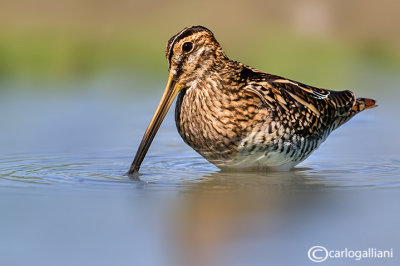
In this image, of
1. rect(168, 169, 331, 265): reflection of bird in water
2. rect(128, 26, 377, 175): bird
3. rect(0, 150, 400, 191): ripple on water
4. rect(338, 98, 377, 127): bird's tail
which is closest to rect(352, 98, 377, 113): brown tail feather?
rect(338, 98, 377, 127): bird's tail

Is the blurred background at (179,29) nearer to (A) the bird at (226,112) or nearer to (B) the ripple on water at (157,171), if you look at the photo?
(B) the ripple on water at (157,171)

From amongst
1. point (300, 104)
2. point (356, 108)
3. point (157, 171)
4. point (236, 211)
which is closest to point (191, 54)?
point (157, 171)

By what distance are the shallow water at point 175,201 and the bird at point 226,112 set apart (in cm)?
19

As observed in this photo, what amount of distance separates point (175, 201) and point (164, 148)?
8.89 feet

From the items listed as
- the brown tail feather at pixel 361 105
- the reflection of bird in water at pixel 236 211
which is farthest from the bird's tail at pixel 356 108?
the reflection of bird in water at pixel 236 211

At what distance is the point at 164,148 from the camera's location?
934 centimetres

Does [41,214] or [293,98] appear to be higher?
[293,98]

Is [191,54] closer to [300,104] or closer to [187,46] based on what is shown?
[187,46]

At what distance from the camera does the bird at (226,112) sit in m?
7.71

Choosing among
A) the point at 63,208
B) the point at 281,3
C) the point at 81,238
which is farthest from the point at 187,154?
the point at 281,3

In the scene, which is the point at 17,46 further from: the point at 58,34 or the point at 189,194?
the point at 189,194

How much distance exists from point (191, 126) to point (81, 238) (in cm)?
240

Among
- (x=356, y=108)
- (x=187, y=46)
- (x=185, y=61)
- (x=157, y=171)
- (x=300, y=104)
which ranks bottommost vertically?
(x=157, y=171)

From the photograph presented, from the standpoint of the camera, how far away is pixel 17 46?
14.4m
